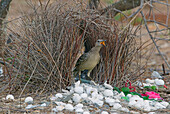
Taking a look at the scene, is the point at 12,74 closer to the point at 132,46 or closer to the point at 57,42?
the point at 57,42

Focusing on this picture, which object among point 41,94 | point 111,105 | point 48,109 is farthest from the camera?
point 41,94

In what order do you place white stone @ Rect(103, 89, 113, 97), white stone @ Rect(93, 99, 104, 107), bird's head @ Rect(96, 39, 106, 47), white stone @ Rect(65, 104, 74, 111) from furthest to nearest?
bird's head @ Rect(96, 39, 106, 47) → white stone @ Rect(103, 89, 113, 97) → white stone @ Rect(93, 99, 104, 107) → white stone @ Rect(65, 104, 74, 111)

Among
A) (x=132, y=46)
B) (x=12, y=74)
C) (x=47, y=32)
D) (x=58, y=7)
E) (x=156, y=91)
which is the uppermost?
(x=58, y=7)

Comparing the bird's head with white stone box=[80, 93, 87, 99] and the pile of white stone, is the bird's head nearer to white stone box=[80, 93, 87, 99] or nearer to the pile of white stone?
the pile of white stone

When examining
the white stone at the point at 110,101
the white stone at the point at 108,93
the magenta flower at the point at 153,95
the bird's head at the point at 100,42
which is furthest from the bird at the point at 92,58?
the magenta flower at the point at 153,95

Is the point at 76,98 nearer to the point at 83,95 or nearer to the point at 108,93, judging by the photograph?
the point at 83,95

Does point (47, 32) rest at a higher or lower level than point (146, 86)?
higher

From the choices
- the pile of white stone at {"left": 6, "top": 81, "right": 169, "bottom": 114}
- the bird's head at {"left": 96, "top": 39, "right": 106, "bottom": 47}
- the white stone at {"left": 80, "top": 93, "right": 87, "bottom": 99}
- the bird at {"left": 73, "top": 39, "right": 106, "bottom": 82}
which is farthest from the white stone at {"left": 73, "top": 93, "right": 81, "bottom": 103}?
the bird's head at {"left": 96, "top": 39, "right": 106, "bottom": 47}

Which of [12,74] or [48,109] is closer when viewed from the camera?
[48,109]

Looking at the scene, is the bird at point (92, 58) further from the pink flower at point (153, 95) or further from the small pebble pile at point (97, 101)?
the pink flower at point (153, 95)

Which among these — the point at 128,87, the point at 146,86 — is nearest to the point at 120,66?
the point at 128,87

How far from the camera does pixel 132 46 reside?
4055 mm

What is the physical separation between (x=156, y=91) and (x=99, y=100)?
125 centimetres

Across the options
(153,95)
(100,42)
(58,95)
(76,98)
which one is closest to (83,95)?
(76,98)
